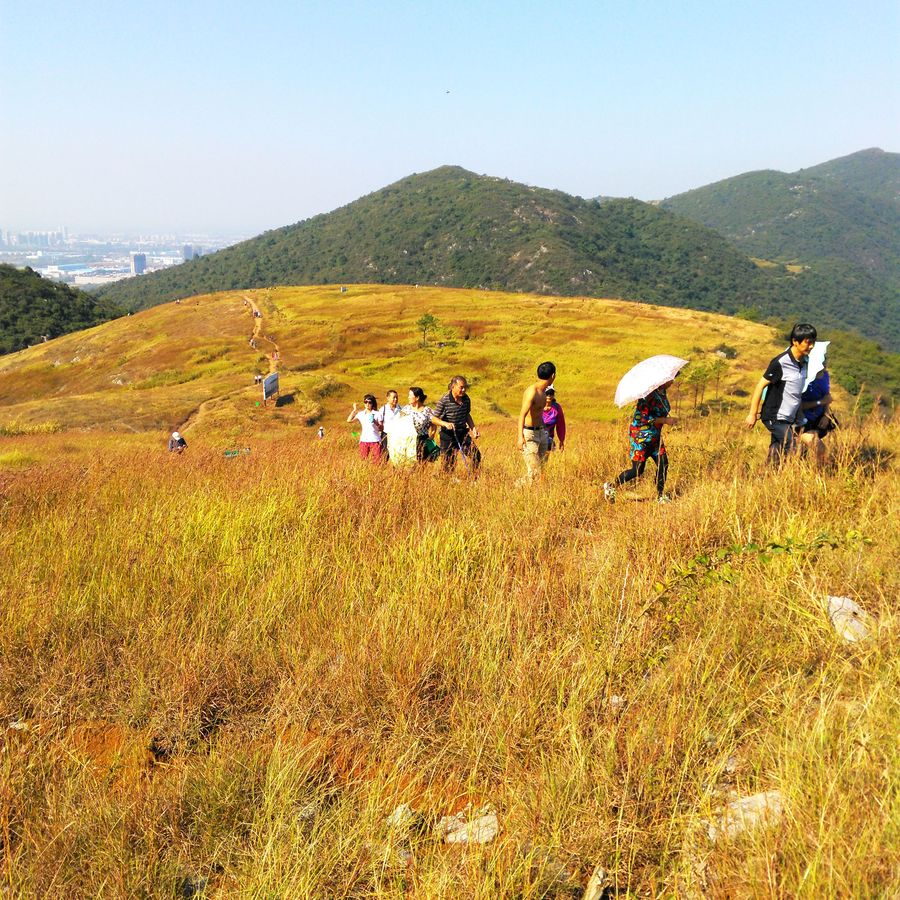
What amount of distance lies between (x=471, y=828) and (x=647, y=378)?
494 centimetres

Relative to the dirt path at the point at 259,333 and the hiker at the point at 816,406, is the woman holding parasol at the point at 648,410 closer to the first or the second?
the hiker at the point at 816,406

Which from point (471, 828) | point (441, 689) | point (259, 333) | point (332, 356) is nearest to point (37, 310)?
point (259, 333)

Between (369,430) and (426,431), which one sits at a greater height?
(426,431)

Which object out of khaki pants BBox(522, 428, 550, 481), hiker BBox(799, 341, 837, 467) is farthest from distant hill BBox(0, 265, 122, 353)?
hiker BBox(799, 341, 837, 467)

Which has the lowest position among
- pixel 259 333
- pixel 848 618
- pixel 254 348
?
pixel 254 348

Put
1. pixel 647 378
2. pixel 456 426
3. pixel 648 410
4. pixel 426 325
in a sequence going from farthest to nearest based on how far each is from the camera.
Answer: pixel 426 325
pixel 456 426
pixel 648 410
pixel 647 378

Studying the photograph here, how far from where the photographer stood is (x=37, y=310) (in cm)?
11562

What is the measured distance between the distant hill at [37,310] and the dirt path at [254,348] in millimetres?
37788

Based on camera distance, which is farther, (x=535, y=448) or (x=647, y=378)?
(x=535, y=448)

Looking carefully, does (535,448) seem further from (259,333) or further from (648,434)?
(259,333)

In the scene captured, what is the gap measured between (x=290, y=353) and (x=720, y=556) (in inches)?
2590

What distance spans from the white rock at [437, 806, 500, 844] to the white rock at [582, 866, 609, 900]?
315mm

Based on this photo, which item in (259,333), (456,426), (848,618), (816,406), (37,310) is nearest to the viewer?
(848,618)

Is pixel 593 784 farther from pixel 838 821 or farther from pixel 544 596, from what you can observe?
pixel 544 596
